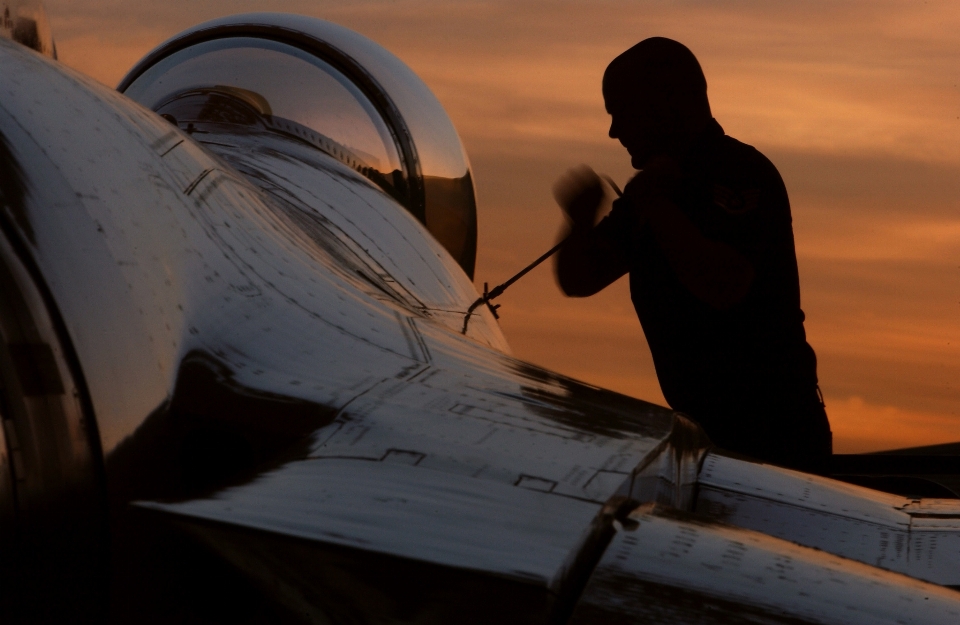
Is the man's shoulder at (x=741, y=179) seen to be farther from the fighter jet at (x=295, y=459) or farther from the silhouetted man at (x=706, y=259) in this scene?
the fighter jet at (x=295, y=459)

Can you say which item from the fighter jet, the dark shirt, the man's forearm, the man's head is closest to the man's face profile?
the man's head

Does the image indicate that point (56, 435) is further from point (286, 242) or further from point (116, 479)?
point (286, 242)

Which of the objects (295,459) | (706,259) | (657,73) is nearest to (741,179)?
(706,259)

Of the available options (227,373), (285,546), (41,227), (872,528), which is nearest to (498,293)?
(872,528)

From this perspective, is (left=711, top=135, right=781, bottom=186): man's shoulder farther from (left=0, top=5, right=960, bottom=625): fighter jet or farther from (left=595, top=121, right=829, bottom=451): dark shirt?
(left=0, top=5, right=960, bottom=625): fighter jet

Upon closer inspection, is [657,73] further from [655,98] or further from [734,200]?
[734,200]

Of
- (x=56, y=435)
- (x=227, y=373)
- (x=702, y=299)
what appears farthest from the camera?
(x=702, y=299)

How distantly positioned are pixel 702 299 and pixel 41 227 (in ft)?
6.94

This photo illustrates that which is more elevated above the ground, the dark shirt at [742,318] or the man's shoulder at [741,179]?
the man's shoulder at [741,179]

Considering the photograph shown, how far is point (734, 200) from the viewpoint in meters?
3.41

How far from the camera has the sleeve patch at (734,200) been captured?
11.2ft

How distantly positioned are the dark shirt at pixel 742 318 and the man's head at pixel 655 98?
0.09 metres

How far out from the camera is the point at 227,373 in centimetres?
188

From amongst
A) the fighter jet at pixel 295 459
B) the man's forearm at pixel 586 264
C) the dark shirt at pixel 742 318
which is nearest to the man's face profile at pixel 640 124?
the dark shirt at pixel 742 318
